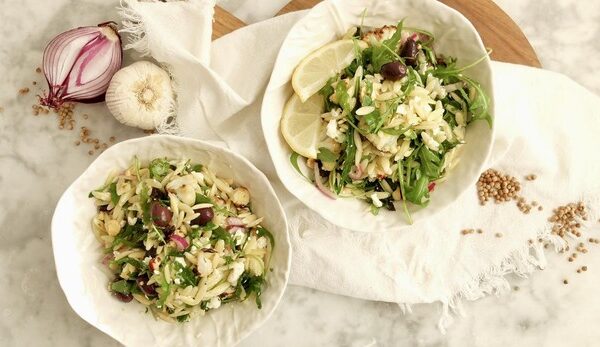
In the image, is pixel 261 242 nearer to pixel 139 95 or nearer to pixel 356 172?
pixel 356 172

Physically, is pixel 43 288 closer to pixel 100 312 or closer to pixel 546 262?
pixel 100 312

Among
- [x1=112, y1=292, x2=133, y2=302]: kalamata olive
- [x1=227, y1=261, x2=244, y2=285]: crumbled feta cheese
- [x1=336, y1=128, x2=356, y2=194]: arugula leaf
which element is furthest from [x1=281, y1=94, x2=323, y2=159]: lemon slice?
[x1=112, y1=292, x2=133, y2=302]: kalamata olive

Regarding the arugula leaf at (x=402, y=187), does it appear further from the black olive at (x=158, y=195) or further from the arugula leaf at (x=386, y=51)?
the black olive at (x=158, y=195)

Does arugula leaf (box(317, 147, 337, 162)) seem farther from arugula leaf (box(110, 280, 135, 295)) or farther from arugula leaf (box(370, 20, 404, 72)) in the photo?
arugula leaf (box(110, 280, 135, 295))

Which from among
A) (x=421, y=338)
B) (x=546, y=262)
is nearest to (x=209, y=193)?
(x=421, y=338)

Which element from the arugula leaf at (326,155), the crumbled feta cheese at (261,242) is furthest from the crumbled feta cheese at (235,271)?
the arugula leaf at (326,155)
